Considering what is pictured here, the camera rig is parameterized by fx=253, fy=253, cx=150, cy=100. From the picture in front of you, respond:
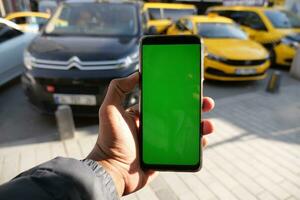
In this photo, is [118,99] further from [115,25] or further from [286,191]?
[115,25]

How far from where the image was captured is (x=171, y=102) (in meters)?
1.58

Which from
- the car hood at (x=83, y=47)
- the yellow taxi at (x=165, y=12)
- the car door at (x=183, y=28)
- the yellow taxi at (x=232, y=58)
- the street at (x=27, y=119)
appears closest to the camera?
the car hood at (x=83, y=47)

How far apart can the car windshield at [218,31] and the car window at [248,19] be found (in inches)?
53.4

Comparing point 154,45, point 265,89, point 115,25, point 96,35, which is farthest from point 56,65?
point 265,89

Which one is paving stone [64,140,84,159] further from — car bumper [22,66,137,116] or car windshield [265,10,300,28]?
car windshield [265,10,300,28]

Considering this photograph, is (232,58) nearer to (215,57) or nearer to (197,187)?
(215,57)

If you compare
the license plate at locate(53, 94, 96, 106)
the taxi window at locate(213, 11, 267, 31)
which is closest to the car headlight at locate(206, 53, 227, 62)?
the taxi window at locate(213, 11, 267, 31)

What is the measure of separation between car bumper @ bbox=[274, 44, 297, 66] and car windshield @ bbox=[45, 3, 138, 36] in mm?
4863

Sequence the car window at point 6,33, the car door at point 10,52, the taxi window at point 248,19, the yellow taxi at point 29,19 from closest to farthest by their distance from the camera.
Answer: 1. the car door at point 10,52
2. the car window at point 6,33
3. the taxi window at point 248,19
4. the yellow taxi at point 29,19

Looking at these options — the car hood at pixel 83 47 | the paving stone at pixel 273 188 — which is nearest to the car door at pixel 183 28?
the car hood at pixel 83 47

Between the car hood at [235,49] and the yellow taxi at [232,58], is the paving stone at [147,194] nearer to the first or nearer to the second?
the yellow taxi at [232,58]

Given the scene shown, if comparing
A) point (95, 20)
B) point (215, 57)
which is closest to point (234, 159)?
point (215, 57)

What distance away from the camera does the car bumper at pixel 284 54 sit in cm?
725

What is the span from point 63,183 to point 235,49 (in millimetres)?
5580
